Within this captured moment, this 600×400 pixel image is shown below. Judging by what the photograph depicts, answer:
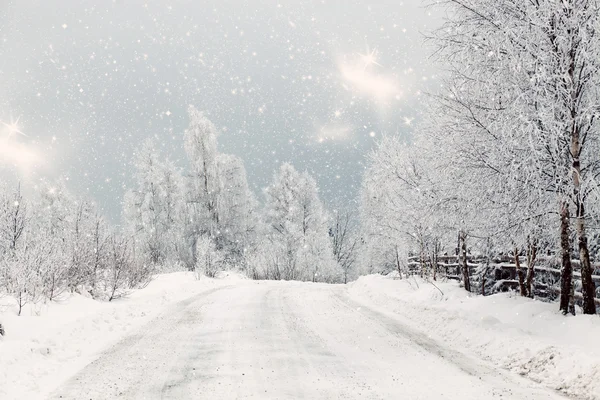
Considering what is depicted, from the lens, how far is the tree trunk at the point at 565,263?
26.5ft

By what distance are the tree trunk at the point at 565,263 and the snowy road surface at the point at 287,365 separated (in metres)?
2.55

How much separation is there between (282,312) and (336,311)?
158cm

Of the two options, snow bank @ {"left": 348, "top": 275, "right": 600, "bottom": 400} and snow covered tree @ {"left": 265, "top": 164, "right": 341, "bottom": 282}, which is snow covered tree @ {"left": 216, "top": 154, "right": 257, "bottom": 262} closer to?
snow covered tree @ {"left": 265, "top": 164, "right": 341, "bottom": 282}

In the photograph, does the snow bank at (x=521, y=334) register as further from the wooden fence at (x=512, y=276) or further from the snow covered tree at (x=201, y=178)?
the snow covered tree at (x=201, y=178)

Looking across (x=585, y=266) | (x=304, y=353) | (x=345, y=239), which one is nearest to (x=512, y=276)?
(x=585, y=266)

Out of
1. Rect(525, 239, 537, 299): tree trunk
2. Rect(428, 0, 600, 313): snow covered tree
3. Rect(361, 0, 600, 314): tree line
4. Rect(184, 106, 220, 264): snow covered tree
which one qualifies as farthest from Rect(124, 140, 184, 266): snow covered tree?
Rect(428, 0, 600, 313): snow covered tree

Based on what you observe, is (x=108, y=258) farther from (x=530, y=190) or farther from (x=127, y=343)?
(x=530, y=190)

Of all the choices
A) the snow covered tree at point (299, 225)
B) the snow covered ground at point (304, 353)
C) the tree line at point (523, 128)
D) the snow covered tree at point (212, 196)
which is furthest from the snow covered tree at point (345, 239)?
the tree line at point (523, 128)

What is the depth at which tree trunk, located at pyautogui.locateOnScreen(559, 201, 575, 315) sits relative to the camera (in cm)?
806

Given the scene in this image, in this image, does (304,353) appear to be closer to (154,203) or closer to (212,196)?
(212,196)

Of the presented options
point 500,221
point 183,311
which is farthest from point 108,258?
point 500,221

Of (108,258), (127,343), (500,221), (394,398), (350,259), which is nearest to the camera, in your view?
(394,398)

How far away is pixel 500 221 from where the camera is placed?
9039 millimetres

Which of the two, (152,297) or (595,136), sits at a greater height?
(595,136)
